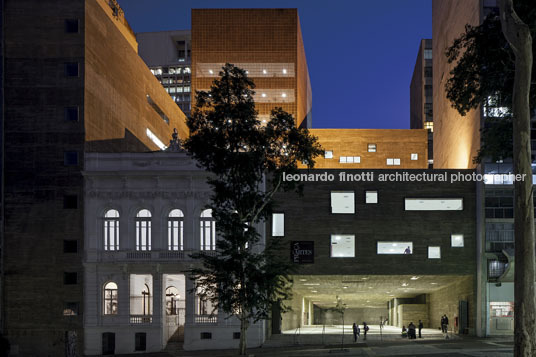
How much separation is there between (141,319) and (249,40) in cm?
5109

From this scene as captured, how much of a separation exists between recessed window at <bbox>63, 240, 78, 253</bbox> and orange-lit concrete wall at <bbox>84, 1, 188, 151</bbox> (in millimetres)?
7386

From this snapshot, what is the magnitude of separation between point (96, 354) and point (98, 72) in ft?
73.8

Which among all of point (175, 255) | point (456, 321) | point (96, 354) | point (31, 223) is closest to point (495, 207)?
point (456, 321)

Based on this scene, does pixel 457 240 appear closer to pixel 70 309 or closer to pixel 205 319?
pixel 205 319

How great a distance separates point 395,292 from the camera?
65.1 meters

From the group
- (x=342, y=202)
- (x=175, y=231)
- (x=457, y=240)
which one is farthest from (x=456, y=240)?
(x=175, y=231)

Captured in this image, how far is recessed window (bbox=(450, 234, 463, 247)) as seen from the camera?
4703 cm

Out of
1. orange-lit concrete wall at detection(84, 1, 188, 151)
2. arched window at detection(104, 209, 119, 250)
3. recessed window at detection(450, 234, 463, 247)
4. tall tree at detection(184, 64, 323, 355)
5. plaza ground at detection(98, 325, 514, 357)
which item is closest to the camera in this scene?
tall tree at detection(184, 64, 323, 355)

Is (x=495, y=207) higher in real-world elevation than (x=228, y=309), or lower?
higher

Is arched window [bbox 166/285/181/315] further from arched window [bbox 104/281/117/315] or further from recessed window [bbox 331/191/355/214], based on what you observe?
recessed window [bbox 331/191/355/214]

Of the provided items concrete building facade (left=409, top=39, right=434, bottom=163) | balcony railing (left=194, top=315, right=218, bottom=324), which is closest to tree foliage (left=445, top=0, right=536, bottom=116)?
balcony railing (left=194, top=315, right=218, bottom=324)

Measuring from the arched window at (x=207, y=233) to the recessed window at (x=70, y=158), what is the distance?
10812 mm

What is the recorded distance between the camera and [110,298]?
4525 centimetres

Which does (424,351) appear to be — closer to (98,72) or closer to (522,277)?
(522,277)
